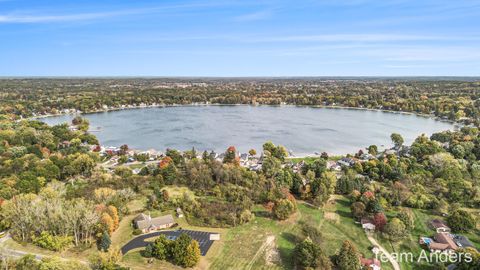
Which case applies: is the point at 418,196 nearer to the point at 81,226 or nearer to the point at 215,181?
the point at 215,181

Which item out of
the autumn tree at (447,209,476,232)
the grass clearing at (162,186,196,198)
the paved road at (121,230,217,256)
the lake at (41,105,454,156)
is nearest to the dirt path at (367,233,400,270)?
the autumn tree at (447,209,476,232)

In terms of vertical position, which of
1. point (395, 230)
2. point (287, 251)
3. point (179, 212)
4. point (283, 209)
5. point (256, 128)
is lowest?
point (287, 251)

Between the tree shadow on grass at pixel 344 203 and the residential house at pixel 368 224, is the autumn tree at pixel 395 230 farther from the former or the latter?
the tree shadow on grass at pixel 344 203

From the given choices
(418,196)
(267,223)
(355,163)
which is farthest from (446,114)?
(267,223)

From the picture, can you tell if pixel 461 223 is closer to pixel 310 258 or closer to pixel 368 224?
pixel 368 224

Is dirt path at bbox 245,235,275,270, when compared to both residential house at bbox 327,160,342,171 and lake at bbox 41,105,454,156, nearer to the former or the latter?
residential house at bbox 327,160,342,171

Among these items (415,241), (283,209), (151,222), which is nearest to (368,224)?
(415,241)
